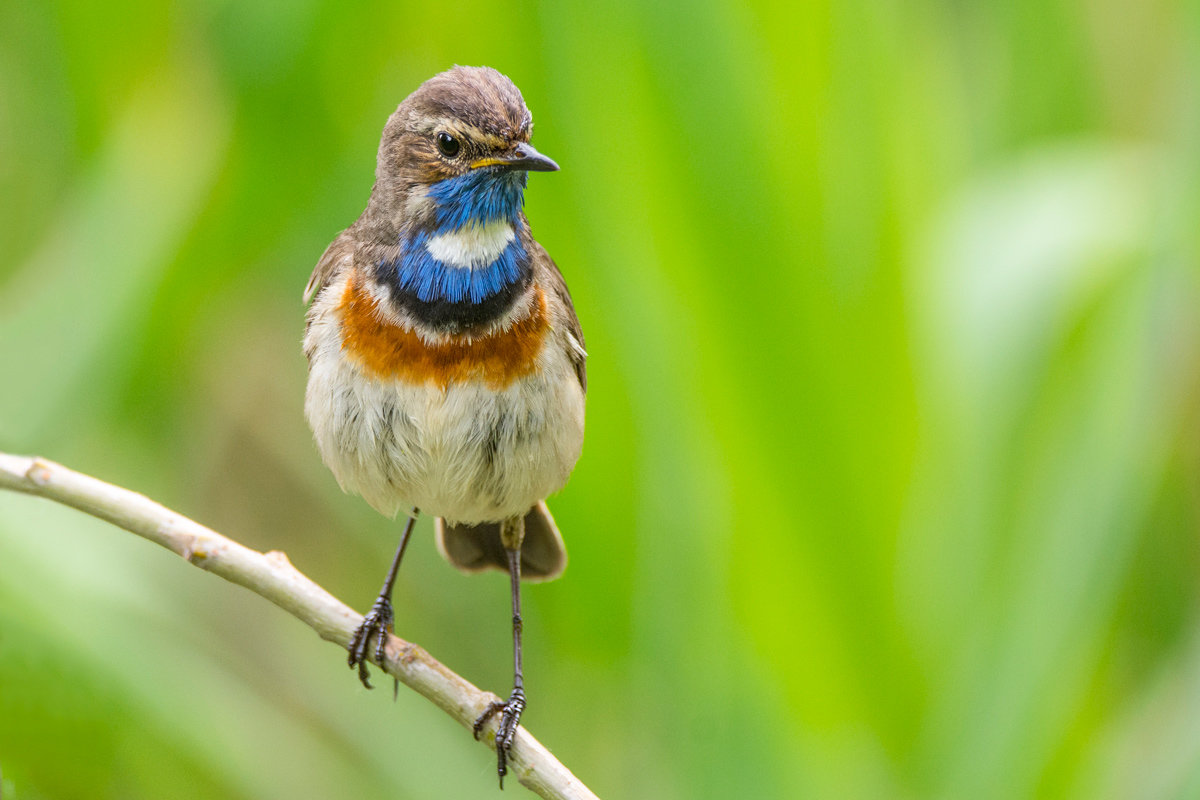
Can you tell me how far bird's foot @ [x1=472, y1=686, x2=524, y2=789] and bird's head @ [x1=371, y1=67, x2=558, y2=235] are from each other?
41.9 inches

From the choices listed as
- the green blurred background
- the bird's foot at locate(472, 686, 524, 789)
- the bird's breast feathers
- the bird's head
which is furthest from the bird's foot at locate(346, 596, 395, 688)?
the bird's head

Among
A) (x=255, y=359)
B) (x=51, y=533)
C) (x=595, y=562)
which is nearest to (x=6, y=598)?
(x=51, y=533)

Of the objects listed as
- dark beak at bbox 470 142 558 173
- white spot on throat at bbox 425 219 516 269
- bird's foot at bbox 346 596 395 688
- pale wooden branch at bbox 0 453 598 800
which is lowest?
pale wooden branch at bbox 0 453 598 800

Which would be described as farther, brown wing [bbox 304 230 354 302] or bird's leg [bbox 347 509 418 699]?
brown wing [bbox 304 230 354 302]

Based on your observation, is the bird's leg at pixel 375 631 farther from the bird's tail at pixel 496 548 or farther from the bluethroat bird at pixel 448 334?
the bird's tail at pixel 496 548

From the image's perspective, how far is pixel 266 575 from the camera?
9.05ft

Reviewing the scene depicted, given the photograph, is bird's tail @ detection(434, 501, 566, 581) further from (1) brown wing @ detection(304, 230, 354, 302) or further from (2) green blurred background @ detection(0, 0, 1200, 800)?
(1) brown wing @ detection(304, 230, 354, 302)

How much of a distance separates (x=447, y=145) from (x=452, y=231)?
0.60 ft

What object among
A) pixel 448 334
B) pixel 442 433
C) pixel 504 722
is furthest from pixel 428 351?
pixel 504 722

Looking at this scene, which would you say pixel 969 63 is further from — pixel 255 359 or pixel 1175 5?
pixel 255 359

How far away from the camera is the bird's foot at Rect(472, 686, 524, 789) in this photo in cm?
306

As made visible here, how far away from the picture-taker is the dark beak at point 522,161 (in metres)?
2.83

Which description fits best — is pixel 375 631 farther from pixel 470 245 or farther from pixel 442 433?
pixel 470 245

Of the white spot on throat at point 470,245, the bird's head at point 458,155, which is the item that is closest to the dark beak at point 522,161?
the bird's head at point 458,155
